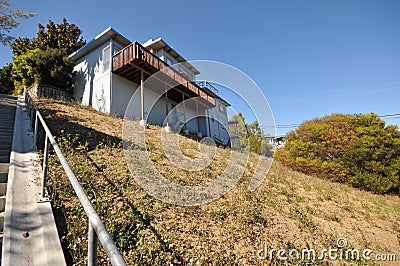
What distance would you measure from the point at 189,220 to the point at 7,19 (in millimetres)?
15180

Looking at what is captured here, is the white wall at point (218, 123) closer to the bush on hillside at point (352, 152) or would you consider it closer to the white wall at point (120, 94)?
the bush on hillside at point (352, 152)

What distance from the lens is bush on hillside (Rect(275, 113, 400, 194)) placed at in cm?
1313

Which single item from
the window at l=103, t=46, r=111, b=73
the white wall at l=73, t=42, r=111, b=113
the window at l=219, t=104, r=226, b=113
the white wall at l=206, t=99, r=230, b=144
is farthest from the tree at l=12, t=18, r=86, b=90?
the window at l=219, t=104, r=226, b=113

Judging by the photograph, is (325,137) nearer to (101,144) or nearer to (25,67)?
(101,144)

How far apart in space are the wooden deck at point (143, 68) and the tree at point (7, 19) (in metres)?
5.29

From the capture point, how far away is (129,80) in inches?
542

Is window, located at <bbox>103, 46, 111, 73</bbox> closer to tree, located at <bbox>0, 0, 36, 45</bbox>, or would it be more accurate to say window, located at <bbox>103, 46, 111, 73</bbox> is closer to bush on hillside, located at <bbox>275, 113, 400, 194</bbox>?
tree, located at <bbox>0, 0, 36, 45</bbox>

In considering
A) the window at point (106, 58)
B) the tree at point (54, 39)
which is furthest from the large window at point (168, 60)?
the tree at point (54, 39)

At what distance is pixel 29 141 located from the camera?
14.4 feet

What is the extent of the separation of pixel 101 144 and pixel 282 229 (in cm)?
479

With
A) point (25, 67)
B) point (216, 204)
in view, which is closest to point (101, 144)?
point (216, 204)

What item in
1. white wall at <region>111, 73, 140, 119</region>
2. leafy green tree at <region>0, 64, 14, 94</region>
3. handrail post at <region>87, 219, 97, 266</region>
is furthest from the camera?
leafy green tree at <region>0, 64, 14, 94</region>

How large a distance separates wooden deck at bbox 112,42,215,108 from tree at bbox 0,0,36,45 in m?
5.29

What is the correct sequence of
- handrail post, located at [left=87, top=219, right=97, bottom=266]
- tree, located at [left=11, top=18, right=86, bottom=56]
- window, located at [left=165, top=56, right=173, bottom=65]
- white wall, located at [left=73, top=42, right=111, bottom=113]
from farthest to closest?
1. window, located at [left=165, top=56, right=173, bottom=65]
2. tree, located at [left=11, top=18, right=86, bottom=56]
3. white wall, located at [left=73, top=42, right=111, bottom=113]
4. handrail post, located at [left=87, top=219, right=97, bottom=266]
